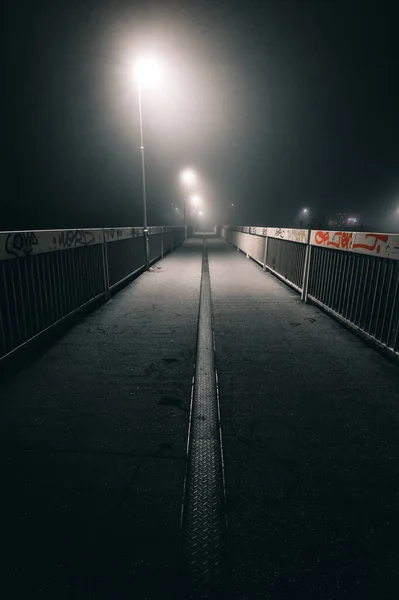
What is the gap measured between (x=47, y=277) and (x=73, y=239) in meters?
0.97

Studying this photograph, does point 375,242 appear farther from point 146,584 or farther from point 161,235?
point 161,235

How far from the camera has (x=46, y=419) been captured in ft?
8.51

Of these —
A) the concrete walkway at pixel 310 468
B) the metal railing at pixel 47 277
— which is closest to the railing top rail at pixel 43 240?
the metal railing at pixel 47 277

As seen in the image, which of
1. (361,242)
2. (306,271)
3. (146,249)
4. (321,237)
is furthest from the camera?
(146,249)

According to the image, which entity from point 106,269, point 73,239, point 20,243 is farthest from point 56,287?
point 106,269

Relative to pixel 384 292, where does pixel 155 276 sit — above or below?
below

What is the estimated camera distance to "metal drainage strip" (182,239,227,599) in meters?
1.43

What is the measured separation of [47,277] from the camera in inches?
171

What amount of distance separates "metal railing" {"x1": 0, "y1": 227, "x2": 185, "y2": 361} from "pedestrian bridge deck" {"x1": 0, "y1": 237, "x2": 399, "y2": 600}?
0.51m

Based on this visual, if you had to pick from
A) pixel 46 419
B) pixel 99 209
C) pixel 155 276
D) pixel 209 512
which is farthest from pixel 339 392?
pixel 99 209

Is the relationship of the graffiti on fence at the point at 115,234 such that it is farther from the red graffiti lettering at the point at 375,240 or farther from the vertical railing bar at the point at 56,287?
the red graffiti lettering at the point at 375,240

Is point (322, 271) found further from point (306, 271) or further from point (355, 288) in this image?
point (355, 288)

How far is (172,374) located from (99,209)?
54.6 metres

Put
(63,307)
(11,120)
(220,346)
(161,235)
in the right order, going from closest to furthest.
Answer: (220,346), (63,307), (161,235), (11,120)
